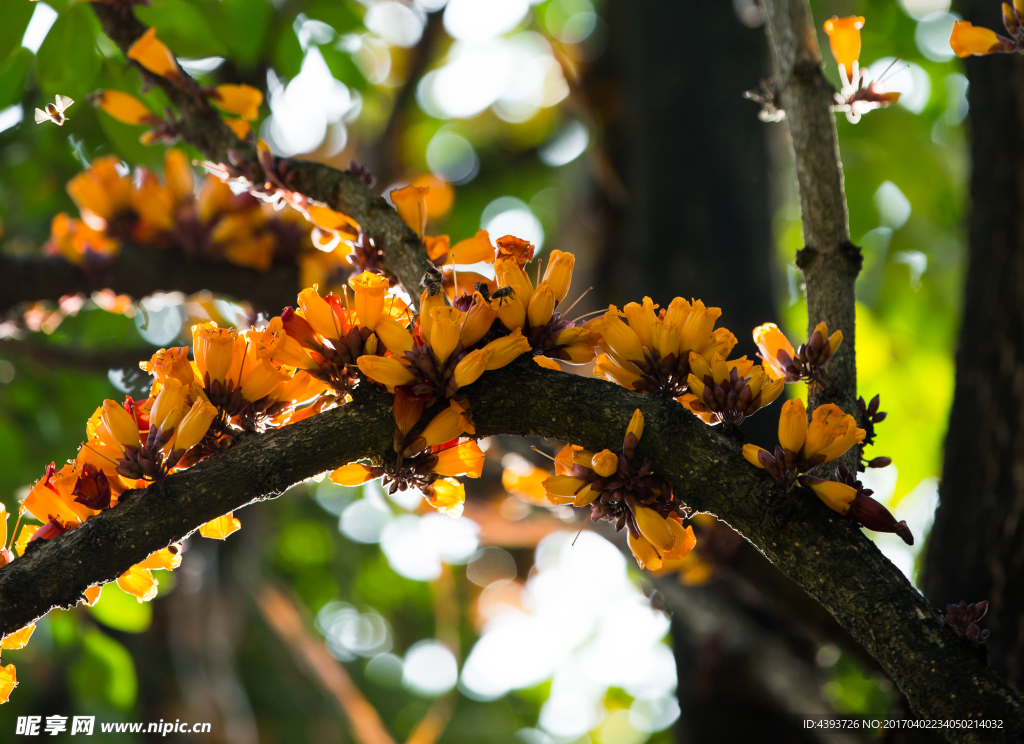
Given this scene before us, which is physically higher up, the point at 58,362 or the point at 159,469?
the point at 159,469

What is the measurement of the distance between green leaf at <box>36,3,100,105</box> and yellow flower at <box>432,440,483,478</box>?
1705mm

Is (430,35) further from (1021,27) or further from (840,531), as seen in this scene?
(840,531)

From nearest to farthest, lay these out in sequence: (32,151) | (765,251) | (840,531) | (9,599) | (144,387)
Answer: (9,599), (840,531), (144,387), (32,151), (765,251)

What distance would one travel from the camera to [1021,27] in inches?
59.9

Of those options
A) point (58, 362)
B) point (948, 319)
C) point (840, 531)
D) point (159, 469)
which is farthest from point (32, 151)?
point (948, 319)

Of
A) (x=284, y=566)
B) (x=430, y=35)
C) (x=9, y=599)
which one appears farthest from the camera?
(x=284, y=566)

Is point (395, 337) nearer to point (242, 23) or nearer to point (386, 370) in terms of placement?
point (386, 370)

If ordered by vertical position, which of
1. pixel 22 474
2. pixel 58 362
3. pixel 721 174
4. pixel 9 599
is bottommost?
pixel 22 474

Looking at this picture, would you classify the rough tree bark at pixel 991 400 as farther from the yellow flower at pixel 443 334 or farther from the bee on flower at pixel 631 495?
the yellow flower at pixel 443 334

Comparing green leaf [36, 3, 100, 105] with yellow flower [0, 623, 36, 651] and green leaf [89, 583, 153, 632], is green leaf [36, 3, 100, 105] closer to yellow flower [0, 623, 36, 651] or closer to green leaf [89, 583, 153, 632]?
yellow flower [0, 623, 36, 651]

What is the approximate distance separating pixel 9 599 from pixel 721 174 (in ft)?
11.2

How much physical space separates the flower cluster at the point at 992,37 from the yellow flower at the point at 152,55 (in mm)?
1688

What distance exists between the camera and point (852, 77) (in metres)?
1.69

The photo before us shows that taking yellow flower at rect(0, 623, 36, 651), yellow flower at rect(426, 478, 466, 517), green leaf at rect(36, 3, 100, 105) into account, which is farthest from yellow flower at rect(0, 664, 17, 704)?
green leaf at rect(36, 3, 100, 105)
